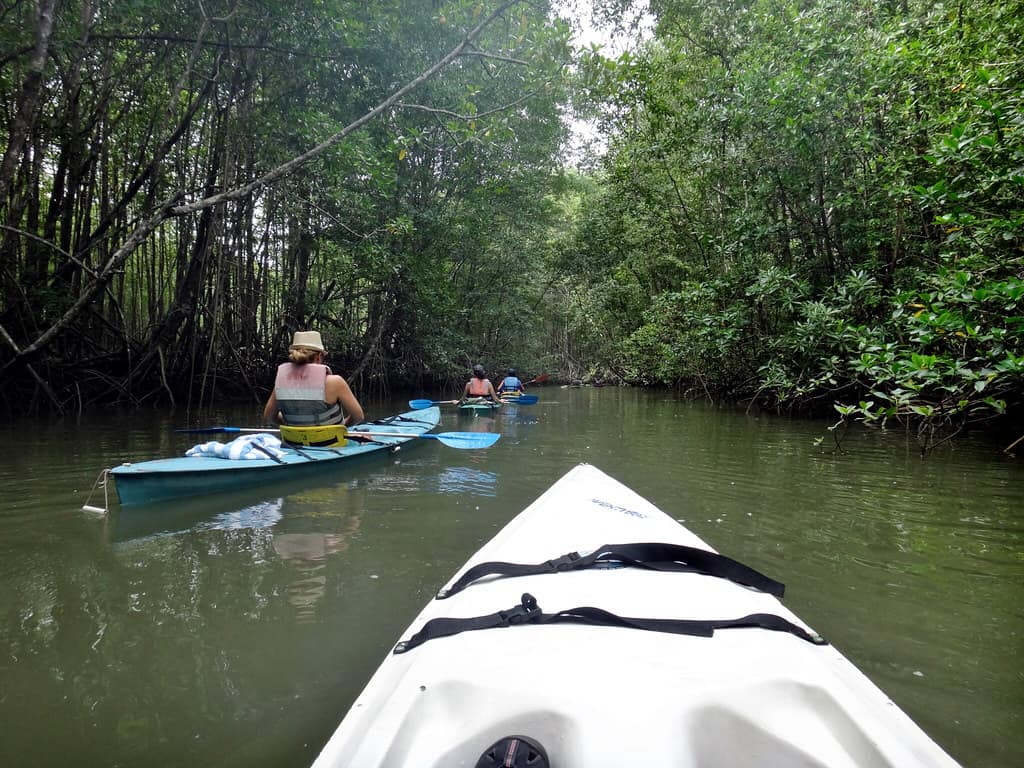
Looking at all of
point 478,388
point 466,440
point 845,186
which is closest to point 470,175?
point 478,388

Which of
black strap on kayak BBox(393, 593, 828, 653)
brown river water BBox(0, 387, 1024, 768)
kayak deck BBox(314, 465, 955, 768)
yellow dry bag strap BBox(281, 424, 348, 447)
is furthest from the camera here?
yellow dry bag strap BBox(281, 424, 348, 447)

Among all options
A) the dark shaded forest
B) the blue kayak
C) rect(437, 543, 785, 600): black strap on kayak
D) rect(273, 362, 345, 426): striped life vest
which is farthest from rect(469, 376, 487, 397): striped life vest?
rect(437, 543, 785, 600): black strap on kayak

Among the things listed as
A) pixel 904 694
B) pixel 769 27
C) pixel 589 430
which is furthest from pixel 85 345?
pixel 769 27

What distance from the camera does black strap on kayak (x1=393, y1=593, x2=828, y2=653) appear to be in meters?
1.25

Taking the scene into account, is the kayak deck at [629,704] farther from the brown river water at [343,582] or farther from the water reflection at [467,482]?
the water reflection at [467,482]

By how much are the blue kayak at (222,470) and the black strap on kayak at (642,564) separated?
9.95 feet

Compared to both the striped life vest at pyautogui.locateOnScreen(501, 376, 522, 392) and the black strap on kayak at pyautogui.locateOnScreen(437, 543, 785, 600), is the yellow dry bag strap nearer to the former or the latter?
the black strap on kayak at pyautogui.locateOnScreen(437, 543, 785, 600)

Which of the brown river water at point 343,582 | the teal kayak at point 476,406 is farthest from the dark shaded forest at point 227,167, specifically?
the brown river water at point 343,582

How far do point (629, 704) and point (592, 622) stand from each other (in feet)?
0.98

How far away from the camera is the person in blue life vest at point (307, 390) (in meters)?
4.59

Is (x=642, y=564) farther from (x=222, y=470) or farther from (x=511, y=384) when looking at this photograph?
(x=511, y=384)

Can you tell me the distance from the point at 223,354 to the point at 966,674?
11.8m

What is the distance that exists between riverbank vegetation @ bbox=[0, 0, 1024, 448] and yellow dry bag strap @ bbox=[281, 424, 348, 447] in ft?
9.85

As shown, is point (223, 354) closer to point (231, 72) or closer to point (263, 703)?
point (231, 72)
